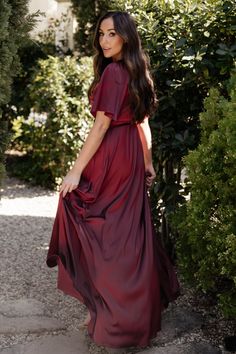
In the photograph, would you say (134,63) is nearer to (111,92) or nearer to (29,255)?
(111,92)

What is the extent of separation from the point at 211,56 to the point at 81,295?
1733mm

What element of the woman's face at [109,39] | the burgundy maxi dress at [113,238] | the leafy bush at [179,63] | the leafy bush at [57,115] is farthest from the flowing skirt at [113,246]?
the leafy bush at [57,115]

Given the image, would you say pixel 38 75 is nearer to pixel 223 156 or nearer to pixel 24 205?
pixel 24 205

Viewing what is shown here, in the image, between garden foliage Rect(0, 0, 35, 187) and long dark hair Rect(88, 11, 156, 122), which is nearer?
long dark hair Rect(88, 11, 156, 122)

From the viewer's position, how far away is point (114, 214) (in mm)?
3209

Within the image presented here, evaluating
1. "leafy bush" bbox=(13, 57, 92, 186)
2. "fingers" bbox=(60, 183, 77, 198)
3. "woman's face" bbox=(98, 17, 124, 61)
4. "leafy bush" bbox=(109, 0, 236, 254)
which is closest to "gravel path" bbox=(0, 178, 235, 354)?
"leafy bush" bbox=(109, 0, 236, 254)

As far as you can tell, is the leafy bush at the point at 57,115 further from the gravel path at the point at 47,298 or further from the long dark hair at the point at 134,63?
the long dark hair at the point at 134,63

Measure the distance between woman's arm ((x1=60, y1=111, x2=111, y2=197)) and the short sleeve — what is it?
2.1 inches

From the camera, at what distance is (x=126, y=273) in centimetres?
311

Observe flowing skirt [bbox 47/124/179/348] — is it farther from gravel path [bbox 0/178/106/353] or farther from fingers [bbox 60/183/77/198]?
gravel path [bbox 0/178/106/353]

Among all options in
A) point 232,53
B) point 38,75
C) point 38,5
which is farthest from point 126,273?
point 38,5

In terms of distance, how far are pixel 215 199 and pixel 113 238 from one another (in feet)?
1.95

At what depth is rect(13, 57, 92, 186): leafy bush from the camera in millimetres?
6895

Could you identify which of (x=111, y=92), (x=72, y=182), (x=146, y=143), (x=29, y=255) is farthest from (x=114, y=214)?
(x=29, y=255)
